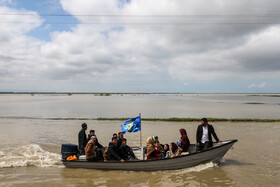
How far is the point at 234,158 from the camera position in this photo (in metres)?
12.4

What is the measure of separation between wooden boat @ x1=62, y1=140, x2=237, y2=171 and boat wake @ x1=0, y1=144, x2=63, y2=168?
163 cm

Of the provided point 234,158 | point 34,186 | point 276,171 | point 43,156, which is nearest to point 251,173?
point 276,171

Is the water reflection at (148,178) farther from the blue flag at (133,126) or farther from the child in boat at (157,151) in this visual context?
the blue flag at (133,126)

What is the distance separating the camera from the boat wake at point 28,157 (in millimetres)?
11462

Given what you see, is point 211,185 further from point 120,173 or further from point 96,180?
point 96,180

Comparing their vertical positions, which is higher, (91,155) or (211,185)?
(91,155)

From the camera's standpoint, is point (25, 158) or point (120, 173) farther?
point (25, 158)

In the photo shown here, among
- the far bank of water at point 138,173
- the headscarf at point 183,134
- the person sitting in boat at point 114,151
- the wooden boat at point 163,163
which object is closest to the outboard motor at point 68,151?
the wooden boat at point 163,163

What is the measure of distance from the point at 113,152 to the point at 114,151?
9cm

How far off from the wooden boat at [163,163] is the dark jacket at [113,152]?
28 cm

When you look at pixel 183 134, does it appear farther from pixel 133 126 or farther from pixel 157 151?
pixel 133 126

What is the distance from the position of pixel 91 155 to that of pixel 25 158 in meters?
4.57

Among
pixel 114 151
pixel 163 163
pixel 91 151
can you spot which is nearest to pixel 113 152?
pixel 114 151

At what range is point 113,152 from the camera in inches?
405
